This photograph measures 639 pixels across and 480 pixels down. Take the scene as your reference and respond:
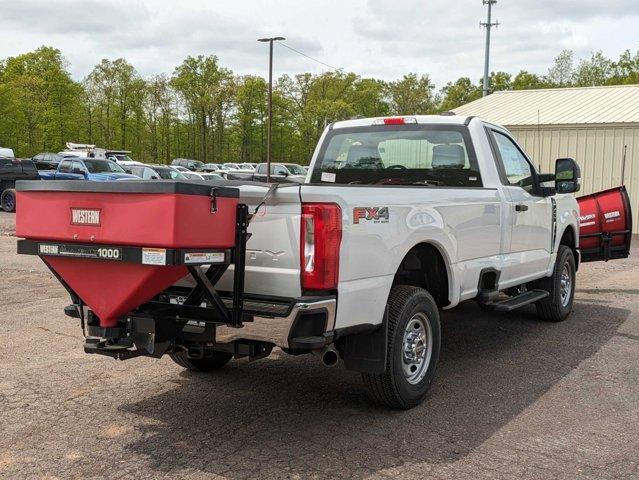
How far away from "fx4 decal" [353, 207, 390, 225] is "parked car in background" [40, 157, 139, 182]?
74.4 feet

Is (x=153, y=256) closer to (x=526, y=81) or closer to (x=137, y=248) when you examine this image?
(x=137, y=248)

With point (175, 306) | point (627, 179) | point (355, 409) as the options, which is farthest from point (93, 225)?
point (627, 179)

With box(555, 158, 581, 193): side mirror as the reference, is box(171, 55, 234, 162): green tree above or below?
above

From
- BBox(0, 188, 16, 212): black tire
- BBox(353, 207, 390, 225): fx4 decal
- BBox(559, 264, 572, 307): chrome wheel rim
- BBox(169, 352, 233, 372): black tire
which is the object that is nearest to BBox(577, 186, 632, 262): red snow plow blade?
BBox(559, 264, 572, 307): chrome wheel rim

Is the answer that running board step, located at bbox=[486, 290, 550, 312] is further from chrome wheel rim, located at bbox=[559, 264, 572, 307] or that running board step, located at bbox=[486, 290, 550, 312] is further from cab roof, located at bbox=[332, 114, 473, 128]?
cab roof, located at bbox=[332, 114, 473, 128]

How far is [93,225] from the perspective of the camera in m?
3.64

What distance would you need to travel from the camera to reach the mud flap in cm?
427

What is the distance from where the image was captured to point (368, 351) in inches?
169

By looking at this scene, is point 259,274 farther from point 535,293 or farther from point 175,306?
point 535,293

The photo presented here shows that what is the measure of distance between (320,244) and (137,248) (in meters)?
0.99

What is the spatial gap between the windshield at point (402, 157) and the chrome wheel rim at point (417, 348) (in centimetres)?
169

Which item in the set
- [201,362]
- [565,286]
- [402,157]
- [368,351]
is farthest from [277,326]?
[565,286]

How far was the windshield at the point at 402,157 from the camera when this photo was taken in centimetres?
610

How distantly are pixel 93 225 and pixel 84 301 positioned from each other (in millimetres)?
587
